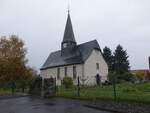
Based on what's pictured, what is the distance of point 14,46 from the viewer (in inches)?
1373

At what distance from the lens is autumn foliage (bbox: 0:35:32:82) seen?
102 ft

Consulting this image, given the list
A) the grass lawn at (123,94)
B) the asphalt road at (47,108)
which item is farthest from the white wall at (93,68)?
the asphalt road at (47,108)

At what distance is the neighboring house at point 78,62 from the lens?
35.0 meters

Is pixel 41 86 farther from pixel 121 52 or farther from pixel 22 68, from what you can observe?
pixel 121 52

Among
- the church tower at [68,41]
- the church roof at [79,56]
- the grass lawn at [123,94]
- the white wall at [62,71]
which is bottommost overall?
the grass lawn at [123,94]

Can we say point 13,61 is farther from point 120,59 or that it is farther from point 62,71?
point 120,59

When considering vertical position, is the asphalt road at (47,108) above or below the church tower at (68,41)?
below

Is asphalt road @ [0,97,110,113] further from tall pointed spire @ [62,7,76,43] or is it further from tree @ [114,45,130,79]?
tree @ [114,45,130,79]

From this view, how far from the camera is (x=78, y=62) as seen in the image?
35406 millimetres

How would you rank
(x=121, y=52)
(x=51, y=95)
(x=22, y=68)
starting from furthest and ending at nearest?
(x=121, y=52), (x=22, y=68), (x=51, y=95)

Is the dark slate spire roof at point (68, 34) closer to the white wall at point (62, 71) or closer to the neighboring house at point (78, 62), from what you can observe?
the neighboring house at point (78, 62)

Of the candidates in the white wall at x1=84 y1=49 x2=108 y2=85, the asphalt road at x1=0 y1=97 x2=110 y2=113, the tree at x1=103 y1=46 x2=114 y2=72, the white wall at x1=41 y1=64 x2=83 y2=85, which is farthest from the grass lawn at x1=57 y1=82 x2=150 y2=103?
the tree at x1=103 y1=46 x2=114 y2=72

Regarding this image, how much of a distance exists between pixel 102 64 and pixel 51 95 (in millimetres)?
23667

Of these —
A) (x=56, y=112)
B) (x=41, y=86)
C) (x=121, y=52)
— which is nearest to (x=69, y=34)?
(x=121, y=52)
